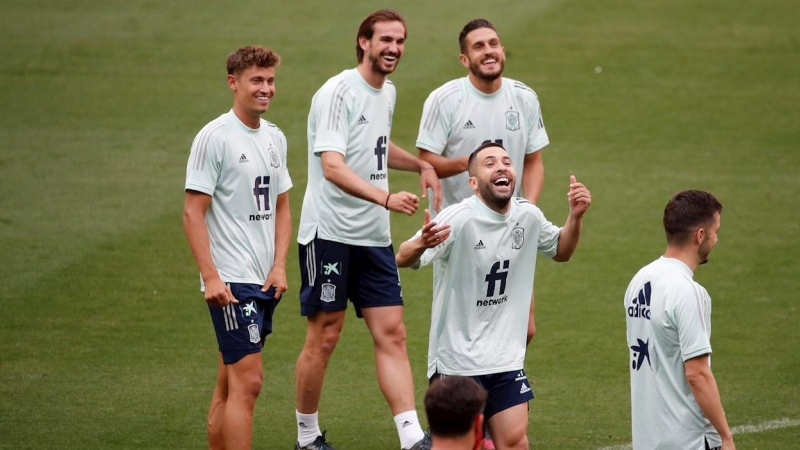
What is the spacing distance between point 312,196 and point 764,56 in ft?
39.5

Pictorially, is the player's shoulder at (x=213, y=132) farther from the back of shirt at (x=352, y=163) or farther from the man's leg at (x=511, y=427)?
the man's leg at (x=511, y=427)

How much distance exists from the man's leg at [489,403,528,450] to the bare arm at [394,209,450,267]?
0.96 meters

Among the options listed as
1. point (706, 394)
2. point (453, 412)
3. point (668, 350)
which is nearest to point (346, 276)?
point (668, 350)

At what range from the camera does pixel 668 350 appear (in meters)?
5.44

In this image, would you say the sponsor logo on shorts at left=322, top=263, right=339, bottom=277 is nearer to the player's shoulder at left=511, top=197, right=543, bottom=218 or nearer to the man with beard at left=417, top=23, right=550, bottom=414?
the man with beard at left=417, top=23, right=550, bottom=414

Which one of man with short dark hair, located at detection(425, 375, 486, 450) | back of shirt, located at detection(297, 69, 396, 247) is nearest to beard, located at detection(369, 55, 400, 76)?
back of shirt, located at detection(297, 69, 396, 247)

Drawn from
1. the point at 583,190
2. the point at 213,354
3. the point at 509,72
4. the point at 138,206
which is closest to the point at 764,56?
the point at 509,72

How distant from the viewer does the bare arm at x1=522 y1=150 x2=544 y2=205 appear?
8.04m

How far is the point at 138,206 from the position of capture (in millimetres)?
12703

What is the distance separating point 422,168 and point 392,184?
20.1 feet

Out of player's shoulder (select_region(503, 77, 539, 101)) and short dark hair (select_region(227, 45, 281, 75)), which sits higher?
player's shoulder (select_region(503, 77, 539, 101))

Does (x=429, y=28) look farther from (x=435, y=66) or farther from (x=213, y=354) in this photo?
(x=213, y=354)

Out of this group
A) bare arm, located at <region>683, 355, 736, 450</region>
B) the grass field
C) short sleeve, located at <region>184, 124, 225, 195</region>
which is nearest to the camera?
bare arm, located at <region>683, 355, 736, 450</region>

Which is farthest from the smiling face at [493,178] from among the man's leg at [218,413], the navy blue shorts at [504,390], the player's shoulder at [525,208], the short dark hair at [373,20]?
the man's leg at [218,413]
